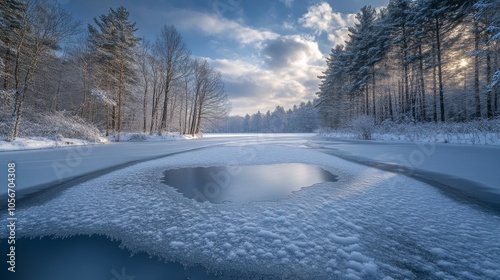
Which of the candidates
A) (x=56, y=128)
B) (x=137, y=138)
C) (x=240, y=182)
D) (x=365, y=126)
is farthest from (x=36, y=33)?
(x=365, y=126)

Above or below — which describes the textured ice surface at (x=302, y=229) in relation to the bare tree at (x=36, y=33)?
below

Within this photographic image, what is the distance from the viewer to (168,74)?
21.9 metres

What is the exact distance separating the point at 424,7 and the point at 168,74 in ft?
81.9

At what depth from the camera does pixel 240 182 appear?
409cm

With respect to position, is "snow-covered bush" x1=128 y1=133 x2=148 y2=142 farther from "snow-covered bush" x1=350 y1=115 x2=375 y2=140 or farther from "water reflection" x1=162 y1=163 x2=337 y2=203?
"snow-covered bush" x1=350 y1=115 x2=375 y2=140

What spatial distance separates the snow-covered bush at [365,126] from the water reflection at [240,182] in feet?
51.3

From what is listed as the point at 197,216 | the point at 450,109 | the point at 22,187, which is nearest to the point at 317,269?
the point at 197,216

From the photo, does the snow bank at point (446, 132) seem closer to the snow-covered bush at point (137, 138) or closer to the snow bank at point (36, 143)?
the snow-covered bush at point (137, 138)

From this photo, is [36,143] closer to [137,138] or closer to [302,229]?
[137,138]

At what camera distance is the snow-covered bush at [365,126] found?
710 inches

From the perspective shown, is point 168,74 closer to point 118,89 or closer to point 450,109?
point 118,89

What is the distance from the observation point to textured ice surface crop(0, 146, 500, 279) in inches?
59.0

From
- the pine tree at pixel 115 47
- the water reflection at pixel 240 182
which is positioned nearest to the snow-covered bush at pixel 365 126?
the water reflection at pixel 240 182

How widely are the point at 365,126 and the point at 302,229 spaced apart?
19.4 meters
